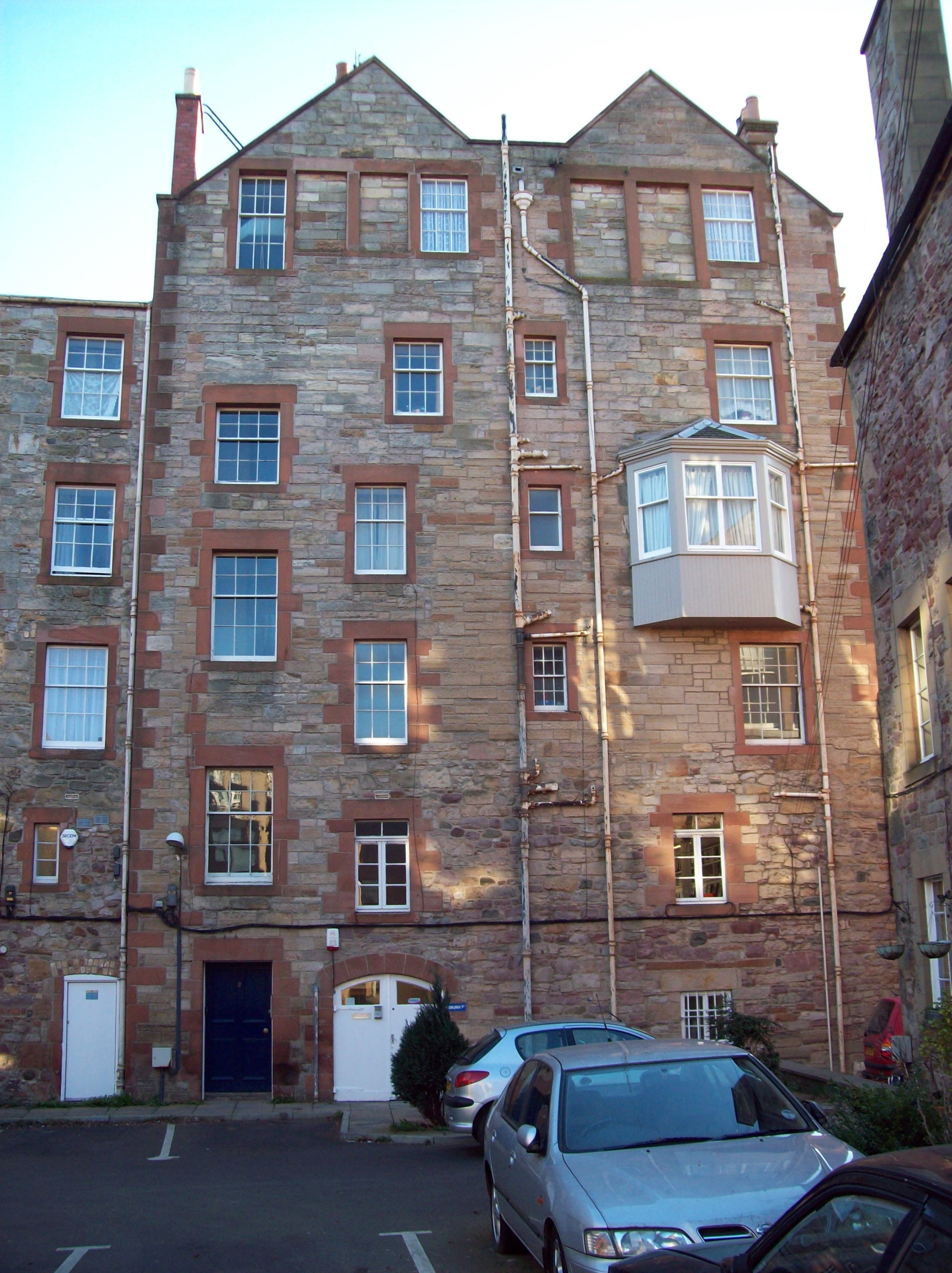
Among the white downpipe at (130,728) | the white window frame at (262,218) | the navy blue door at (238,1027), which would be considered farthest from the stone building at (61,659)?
the white window frame at (262,218)

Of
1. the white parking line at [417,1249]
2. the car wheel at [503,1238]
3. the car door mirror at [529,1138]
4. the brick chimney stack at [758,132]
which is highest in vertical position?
the brick chimney stack at [758,132]

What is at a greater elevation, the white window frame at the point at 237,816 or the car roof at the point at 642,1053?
the white window frame at the point at 237,816

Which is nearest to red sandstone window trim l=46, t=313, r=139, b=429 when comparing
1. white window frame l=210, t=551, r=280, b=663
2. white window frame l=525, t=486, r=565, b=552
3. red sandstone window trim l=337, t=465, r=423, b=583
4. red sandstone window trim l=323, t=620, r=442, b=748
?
white window frame l=210, t=551, r=280, b=663

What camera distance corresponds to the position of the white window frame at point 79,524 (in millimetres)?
20672

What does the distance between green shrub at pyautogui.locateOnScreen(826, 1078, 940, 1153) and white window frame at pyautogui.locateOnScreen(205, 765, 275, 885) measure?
12211mm

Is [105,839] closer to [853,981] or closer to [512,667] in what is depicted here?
[512,667]

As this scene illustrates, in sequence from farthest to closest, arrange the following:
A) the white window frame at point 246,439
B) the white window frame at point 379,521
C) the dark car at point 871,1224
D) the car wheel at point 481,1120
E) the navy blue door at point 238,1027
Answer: the white window frame at point 246,439, the white window frame at point 379,521, the navy blue door at point 238,1027, the car wheel at point 481,1120, the dark car at point 871,1224

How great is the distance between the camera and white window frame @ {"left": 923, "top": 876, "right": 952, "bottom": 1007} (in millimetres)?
14641

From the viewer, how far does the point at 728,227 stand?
23.2 m

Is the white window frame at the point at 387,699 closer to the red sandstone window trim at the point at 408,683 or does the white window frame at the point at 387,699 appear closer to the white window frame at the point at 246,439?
the red sandstone window trim at the point at 408,683

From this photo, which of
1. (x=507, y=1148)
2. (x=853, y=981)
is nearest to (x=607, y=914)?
(x=853, y=981)

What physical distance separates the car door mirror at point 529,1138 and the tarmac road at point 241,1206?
1.47m

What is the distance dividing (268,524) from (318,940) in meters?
7.37

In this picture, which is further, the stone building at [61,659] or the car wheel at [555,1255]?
the stone building at [61,659]
